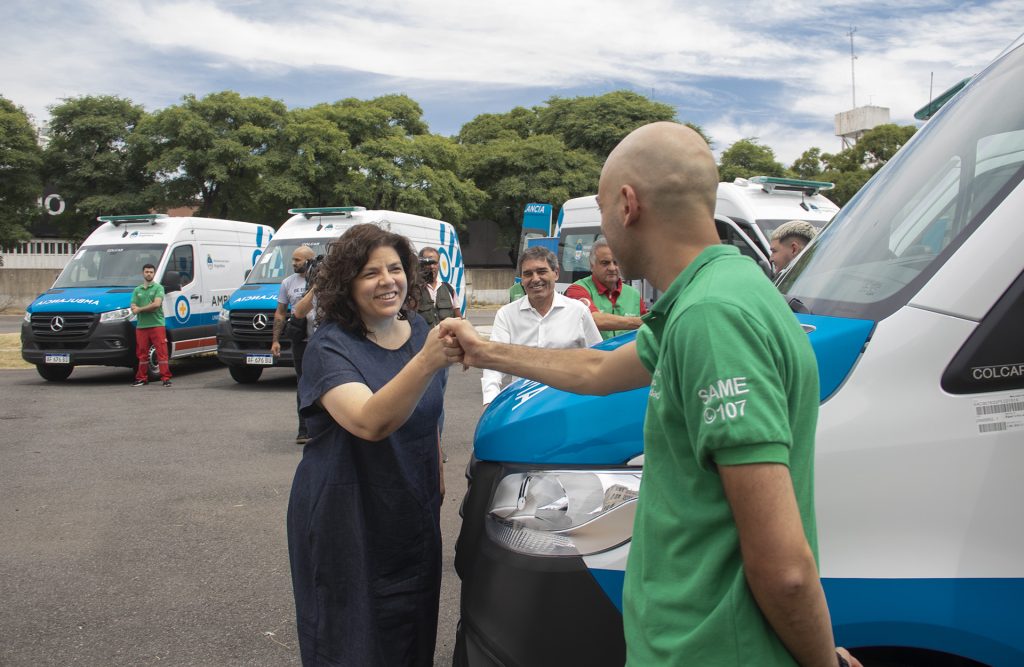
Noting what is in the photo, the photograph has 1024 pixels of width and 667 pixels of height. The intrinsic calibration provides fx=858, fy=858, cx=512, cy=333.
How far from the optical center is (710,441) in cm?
124

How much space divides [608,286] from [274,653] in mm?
3451

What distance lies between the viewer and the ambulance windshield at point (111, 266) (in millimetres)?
14078

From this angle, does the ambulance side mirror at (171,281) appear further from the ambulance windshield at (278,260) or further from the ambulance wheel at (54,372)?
the ambulance wheel at (54,372)

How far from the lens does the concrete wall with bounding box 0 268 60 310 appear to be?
105ft

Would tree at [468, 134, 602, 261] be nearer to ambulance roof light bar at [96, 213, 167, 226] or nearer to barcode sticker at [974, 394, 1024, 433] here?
ambulance roof light bar at [96, 213, 167, 226]

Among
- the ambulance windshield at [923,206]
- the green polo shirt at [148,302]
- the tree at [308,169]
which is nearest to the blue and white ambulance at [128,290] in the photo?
the green polo shirt at [148,302]

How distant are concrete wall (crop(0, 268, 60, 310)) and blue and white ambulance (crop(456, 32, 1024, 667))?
34600mm

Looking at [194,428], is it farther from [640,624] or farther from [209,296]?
[640,624]

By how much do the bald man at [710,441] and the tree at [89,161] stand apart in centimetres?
4117

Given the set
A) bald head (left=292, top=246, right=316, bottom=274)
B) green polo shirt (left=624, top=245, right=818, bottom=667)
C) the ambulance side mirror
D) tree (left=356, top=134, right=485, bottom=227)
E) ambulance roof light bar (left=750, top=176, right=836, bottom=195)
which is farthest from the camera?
tree (left=356, top=134, right=485, bottom=227)

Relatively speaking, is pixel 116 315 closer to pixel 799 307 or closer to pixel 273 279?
pixel 273 279

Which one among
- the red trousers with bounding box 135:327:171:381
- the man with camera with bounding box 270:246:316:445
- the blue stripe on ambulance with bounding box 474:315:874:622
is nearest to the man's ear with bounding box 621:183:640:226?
the blue stripe on ambulance with bounding box 474:315:874:622

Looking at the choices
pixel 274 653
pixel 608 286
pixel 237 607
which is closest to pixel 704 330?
pixel 274 653

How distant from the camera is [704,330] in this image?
1.27 m
